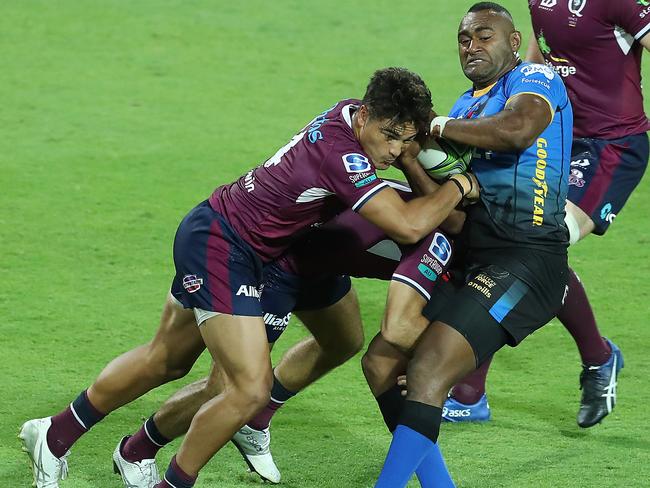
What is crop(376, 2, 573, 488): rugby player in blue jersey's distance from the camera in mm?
4891

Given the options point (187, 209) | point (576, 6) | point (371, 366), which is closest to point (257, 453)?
point (371, 366)

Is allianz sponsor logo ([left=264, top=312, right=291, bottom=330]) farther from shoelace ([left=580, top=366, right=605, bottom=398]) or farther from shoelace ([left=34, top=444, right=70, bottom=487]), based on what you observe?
shoelace ([left=580, top=366, right=605, bottom=398])

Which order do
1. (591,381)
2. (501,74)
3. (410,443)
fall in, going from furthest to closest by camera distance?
(591,381) < (501,74) < (410,443)

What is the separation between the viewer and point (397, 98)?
4.89 m

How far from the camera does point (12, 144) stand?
10414 mm

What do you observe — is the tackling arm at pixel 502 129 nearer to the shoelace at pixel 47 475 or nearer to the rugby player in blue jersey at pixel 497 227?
the rugby player in blue jersey at pixel 497 227

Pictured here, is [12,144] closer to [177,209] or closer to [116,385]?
[177,209]

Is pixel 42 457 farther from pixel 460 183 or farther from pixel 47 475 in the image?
pixel 460 183

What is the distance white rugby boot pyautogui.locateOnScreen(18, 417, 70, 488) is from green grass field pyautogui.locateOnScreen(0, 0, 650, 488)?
0.43 ft

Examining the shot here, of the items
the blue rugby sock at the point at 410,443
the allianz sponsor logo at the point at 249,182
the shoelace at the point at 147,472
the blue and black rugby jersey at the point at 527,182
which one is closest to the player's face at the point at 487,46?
the blue and black rugby jersey at the point at 527,182

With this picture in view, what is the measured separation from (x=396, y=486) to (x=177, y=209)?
4.76 m

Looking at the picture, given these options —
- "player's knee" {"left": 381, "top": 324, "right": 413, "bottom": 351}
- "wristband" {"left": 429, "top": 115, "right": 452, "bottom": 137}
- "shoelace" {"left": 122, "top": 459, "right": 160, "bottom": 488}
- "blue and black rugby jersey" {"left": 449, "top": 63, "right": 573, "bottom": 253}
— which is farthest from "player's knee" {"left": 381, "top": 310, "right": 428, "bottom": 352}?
"shoelace" {"left": 122, "top": 459, "right": 160, "bottom": 488}

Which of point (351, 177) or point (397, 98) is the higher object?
point (397, 98)

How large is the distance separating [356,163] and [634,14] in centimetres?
229
